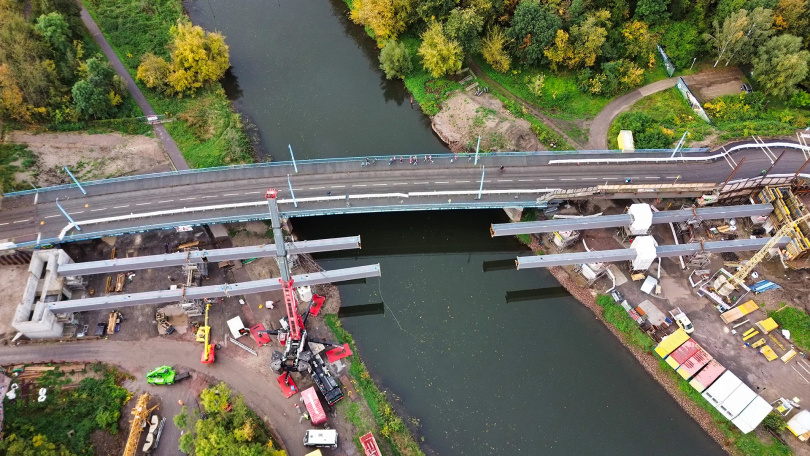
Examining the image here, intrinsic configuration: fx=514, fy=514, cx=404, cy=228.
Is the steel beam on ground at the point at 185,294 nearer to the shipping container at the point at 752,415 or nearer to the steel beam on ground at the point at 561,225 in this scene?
the steel beam on ground at the point at 561,225

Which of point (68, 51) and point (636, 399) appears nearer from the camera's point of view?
point (636, 399)

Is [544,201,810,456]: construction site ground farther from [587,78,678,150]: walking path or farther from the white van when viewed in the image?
the white van

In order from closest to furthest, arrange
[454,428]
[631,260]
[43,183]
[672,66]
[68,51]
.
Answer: [454,428] → [631,260] → [43,183] → [68,51] → [672,66]

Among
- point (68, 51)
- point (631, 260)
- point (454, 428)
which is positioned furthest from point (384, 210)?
point (68, 51)

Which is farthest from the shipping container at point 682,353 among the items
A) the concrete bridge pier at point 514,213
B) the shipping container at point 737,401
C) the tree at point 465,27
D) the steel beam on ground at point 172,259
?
the tree at point 465,27

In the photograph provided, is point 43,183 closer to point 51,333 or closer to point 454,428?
point 51,333

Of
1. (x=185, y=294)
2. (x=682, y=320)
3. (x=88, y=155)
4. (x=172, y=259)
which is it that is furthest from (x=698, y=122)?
(x=88, y=155)

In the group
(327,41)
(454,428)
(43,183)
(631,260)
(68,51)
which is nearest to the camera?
(454,428)

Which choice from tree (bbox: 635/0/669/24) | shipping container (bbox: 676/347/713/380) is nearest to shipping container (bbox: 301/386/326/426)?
shipping container (bbox: 676/347/713/380)
